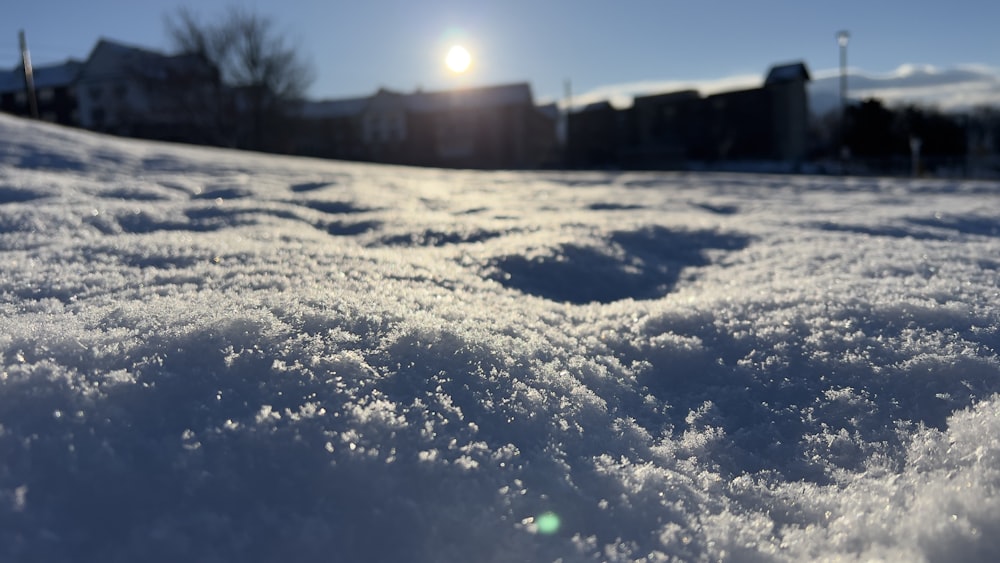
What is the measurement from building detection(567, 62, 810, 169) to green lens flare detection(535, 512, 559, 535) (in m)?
31.9

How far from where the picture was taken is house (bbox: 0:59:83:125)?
1452 inches

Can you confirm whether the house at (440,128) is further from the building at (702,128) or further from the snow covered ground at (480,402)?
the snow covered ground at (480,402)

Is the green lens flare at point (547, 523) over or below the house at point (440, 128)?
below

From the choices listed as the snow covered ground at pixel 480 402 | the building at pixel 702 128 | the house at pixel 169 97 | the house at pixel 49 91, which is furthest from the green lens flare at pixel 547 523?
the house at pixel 49 91

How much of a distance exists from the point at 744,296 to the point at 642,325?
0.49 metres

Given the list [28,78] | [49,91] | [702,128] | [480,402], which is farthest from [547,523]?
[49,91]

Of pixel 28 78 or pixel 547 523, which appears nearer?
pixel 547 523

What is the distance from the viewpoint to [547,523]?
1.21 meters

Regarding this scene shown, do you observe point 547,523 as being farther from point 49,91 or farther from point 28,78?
point 49,91

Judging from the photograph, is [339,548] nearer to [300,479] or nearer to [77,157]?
[300,479]

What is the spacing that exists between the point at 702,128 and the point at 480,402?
122 feet

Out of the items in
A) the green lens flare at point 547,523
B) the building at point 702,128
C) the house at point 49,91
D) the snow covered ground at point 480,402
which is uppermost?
the house at point 49,91

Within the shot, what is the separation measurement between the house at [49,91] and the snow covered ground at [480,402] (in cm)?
4186

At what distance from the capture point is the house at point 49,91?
3688 cm
